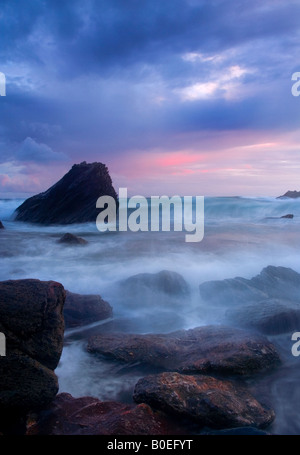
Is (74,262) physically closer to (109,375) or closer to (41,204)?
(109,375)

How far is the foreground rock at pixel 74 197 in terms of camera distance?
83.3 feet

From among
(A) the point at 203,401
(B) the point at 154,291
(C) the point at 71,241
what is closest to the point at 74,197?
(C) the point at 71,241

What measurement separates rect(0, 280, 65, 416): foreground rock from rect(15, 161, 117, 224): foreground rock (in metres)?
21.2

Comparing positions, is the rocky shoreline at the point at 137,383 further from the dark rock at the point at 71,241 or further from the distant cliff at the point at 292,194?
the distant cliff at the point at 292,194

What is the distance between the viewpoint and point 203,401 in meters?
3.77

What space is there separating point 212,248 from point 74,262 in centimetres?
589

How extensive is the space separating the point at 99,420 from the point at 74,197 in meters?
23.5

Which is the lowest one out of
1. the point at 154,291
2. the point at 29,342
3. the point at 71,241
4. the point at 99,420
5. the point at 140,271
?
the point at 99,420

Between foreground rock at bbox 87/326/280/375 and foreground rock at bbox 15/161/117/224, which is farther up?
foreground rock at bbox 15/161/117/224

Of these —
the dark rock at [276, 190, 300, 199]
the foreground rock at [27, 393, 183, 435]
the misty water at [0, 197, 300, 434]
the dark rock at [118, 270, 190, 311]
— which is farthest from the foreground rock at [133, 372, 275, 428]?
the dark rock at [276, 190, 300, 199]

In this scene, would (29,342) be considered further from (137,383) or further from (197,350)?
(197,350)

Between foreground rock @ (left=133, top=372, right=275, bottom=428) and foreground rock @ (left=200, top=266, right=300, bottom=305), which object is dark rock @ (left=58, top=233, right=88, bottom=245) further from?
foreground rock @ (left=133, top=372, right=275, bottom=428)

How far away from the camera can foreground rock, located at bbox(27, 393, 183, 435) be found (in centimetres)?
339
